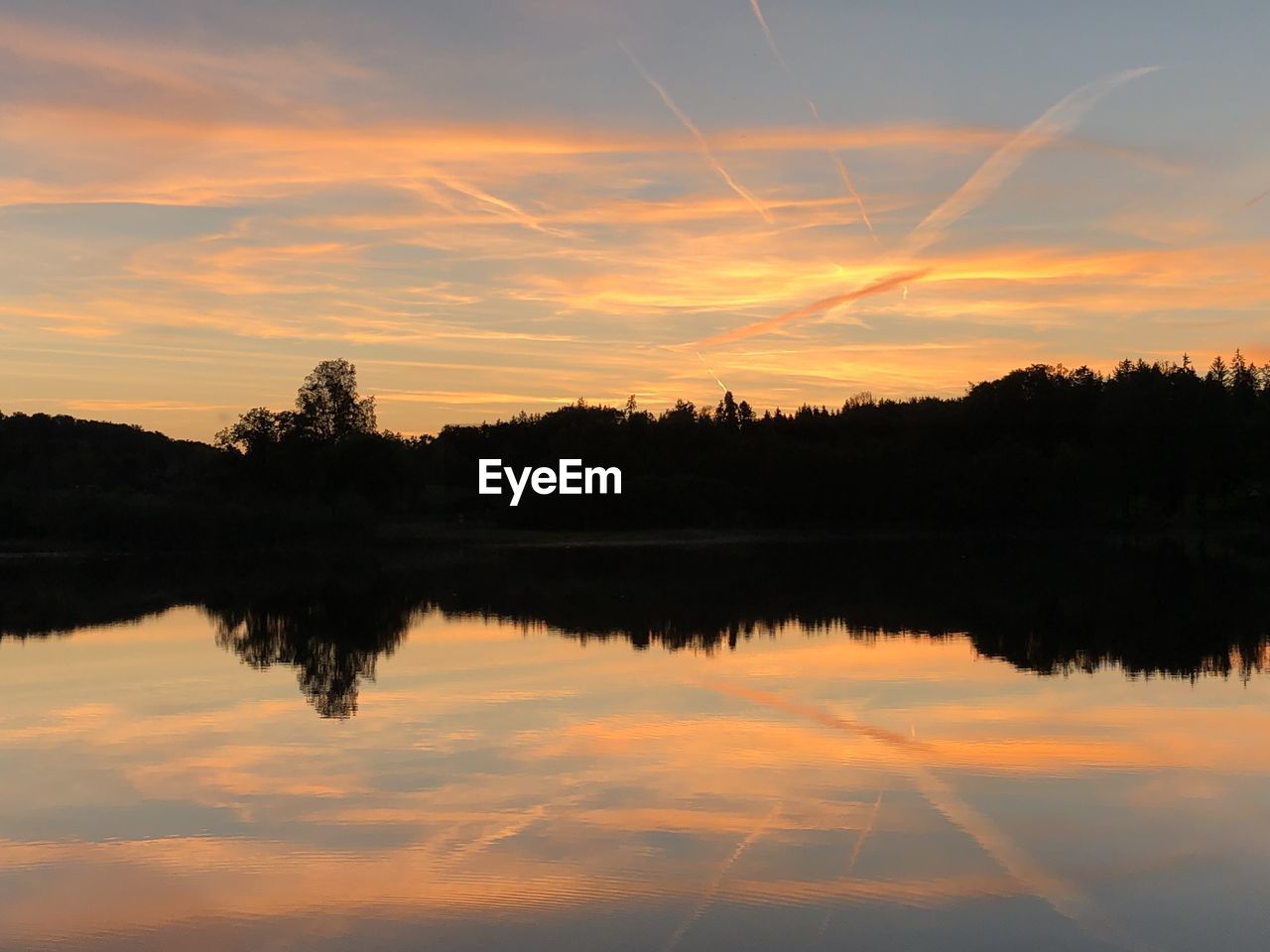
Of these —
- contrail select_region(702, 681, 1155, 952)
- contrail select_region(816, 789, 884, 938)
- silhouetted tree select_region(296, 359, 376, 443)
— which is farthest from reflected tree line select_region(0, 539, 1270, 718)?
silhouetted tree select_region(296, 359, 376, 443)

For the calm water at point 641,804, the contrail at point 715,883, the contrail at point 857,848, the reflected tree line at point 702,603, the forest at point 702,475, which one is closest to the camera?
the contrail at point 715,883

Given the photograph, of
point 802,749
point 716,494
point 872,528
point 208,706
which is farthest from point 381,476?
point 802,749

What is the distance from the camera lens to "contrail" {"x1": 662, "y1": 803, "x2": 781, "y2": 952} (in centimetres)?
718

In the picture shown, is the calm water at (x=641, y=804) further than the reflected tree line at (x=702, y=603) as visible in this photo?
No

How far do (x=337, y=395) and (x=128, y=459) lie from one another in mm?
22063

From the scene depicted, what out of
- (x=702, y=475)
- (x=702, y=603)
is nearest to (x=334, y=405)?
(x=702, y=475)

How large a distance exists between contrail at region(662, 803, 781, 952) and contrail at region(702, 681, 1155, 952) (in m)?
1.32

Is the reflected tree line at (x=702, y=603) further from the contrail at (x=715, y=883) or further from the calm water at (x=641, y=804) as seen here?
the contrail at (x=715, y=883)

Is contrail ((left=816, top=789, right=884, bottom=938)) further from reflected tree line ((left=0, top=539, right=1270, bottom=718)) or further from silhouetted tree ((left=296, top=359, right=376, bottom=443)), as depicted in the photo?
silhouetted tree ((left=296, top=359, right=376, bottom=443))

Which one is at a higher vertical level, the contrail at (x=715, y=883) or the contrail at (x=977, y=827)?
the contrail at (x=977, y=827)

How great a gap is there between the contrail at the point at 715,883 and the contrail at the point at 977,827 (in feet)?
4.33

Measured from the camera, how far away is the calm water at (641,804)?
7.54m

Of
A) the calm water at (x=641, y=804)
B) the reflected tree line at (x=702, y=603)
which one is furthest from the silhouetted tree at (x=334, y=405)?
the calm water at (x=641, y=804)

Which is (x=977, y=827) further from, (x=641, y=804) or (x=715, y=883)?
(x=641, y=804)
